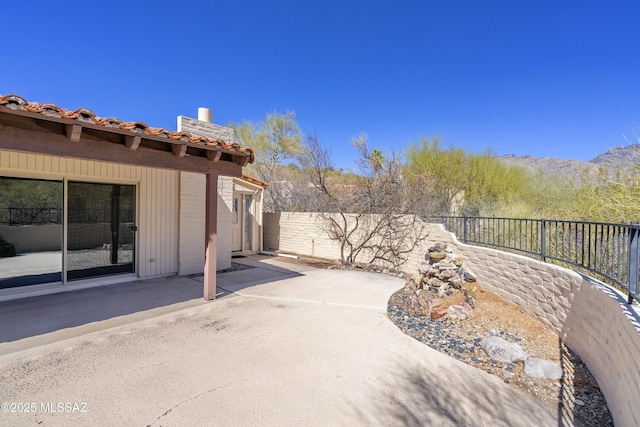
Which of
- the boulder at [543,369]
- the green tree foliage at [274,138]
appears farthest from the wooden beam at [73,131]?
the green tree foliage at [274,138]

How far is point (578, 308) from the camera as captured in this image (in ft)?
14.1

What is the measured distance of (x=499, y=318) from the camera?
5594mm

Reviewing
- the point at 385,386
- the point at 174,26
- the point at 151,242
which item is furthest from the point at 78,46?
the point at 385,386

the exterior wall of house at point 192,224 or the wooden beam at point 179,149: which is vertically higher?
the wooden beam at point 179,149

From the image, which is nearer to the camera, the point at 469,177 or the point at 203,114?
the point at 203,114

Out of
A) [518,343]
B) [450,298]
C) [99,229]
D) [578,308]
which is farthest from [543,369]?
[99,229]

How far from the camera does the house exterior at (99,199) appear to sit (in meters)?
3.70

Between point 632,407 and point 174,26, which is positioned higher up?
point 174,26

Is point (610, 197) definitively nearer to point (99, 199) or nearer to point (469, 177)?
point (469, 177)

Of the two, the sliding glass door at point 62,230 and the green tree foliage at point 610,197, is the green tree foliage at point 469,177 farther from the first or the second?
the sliding glass door at point 62,230

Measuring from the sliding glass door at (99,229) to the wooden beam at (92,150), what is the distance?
2747mm

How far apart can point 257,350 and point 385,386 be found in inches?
63.7

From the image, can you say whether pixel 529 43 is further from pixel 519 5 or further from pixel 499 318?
pixel 499 318

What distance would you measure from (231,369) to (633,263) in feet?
14.6
